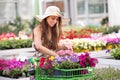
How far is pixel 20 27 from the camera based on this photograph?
22203 mm

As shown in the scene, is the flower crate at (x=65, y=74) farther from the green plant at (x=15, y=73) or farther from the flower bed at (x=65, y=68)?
the green plant at (x=15, y=73)

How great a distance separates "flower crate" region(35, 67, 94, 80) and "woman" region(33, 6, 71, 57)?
78cm

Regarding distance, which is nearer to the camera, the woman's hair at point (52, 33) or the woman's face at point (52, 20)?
the woman's face at point (52, 20)

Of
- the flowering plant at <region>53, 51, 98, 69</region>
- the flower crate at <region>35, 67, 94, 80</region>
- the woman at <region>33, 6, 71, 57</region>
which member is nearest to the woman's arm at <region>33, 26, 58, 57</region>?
the woman at <region>33, 6, 71, 57</region>

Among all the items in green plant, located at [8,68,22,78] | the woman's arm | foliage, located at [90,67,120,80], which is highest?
the woman's arm

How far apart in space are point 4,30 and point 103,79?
16.7 meters

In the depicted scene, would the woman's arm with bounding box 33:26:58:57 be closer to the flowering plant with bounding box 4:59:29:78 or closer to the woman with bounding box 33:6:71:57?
the woman with bounding box 33:6:71:57

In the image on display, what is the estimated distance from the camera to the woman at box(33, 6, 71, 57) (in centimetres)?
574

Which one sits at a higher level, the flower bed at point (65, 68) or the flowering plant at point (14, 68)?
the flower bed at point (65, 68)

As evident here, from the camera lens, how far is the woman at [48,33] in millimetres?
5742

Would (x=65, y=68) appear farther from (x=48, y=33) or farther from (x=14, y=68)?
(x=14, y=68)

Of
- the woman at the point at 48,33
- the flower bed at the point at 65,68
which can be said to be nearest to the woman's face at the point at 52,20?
the woman at the point at 48,33

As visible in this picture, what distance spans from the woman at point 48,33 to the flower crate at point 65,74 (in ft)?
2.55

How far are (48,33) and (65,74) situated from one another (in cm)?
127
